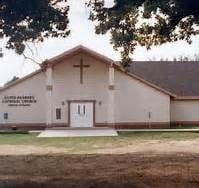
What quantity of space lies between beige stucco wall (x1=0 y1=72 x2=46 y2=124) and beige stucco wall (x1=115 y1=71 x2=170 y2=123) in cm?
626

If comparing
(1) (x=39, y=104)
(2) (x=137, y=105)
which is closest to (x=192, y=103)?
(2) (x=137, y=105)

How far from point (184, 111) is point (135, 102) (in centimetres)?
511

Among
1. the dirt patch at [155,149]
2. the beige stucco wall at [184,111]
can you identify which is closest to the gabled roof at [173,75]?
the beige stucco wall at [184,111]

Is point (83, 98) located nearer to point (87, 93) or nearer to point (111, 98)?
point (87, 93)

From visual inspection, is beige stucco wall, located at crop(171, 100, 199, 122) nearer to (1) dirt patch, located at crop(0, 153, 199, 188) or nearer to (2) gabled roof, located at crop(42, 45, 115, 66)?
(2) gabled roof, located at crop(42, 45, 115, 66)

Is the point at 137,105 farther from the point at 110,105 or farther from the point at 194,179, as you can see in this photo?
the point at 194,179

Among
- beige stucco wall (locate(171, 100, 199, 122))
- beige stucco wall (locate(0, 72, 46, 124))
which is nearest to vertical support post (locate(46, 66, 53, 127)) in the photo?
beige stucco wall (locate(0, 72, 46, 124))

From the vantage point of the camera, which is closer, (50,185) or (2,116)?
(50,185)

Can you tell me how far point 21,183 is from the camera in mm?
13711

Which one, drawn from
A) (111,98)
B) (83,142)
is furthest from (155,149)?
(111,98)

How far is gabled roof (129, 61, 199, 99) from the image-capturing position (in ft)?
186

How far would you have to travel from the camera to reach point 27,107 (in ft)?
176

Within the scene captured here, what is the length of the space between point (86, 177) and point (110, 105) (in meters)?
37.5

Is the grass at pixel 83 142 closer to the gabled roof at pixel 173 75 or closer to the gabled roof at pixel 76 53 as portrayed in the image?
the gabled roof at pixel 76 53
